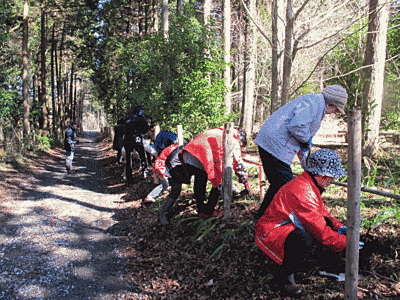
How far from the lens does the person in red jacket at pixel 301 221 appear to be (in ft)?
9.82

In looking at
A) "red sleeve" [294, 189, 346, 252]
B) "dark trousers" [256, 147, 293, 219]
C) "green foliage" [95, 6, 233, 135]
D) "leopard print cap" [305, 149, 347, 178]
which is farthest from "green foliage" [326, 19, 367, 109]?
"red sleeve" [294, 189, 346, 252]

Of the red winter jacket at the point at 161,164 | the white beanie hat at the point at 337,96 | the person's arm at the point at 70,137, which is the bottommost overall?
the red winter jacket at the point at 161,164

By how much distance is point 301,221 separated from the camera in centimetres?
304

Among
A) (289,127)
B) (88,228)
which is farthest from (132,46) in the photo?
(289,127)

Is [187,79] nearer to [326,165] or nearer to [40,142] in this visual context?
[326,165]

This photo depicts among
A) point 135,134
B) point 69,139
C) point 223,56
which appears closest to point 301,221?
point 135,134

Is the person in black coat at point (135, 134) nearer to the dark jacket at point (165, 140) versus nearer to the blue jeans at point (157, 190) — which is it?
the dark jacket at point (165, 140)

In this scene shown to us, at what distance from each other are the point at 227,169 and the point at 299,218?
99.6 inches

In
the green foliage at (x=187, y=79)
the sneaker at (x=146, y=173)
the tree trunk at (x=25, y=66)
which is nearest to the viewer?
the green foliage at (x=187, y=79)

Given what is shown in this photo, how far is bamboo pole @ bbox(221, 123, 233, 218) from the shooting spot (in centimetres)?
545

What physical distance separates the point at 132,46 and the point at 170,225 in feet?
39.5

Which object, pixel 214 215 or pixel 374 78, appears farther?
pixel 374 78

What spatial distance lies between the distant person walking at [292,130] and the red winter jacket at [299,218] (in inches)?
35.0

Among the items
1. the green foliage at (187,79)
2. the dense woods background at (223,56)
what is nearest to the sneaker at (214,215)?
the dense woods background at (223,56)
